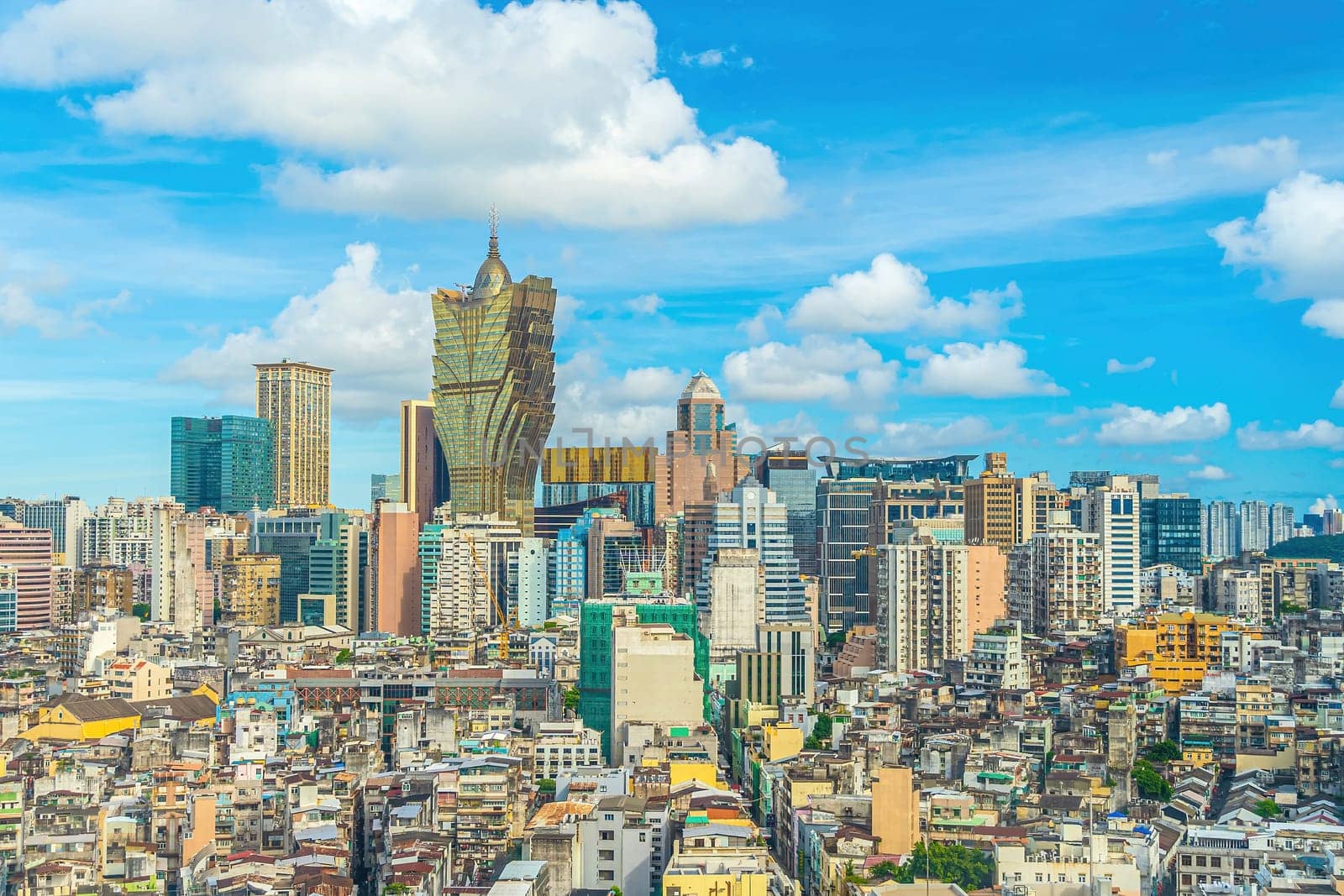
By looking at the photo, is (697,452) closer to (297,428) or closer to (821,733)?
(297,428)

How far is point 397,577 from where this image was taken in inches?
2987

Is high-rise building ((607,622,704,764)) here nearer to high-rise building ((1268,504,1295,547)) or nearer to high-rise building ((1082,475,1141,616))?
high-rise building ((1082,475,1141,616))

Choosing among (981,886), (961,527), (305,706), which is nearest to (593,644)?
(305,706)

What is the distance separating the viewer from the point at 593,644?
42688 millimetres

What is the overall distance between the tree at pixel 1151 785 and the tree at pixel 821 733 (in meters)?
7.48

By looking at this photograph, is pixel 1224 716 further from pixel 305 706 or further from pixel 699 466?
pixel 699 466

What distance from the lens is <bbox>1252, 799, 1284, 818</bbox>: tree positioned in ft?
95.2

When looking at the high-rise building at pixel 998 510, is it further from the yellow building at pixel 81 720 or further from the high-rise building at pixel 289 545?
the yellow building at pixel 81 720

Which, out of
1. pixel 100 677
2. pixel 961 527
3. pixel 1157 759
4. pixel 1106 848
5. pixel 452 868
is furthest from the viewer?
pixel 961 527

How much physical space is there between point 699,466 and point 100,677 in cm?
4385

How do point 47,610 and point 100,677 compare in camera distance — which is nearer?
point 100,677

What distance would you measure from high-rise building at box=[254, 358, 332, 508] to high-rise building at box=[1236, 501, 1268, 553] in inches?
2386

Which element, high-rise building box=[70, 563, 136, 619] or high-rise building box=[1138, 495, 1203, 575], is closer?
high-rise building box=[70, 563, 136, 619]

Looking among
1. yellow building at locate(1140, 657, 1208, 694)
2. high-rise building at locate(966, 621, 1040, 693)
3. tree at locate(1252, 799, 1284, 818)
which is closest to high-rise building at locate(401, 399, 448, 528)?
high-rise building at locate(966, 621, 1040, 693)
